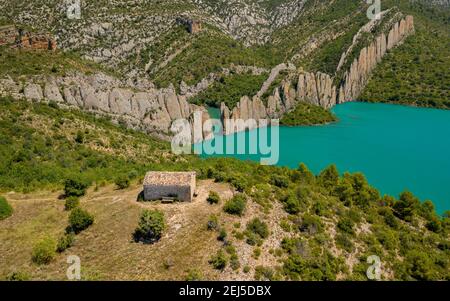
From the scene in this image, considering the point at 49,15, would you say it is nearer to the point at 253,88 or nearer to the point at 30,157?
the point at 253,88

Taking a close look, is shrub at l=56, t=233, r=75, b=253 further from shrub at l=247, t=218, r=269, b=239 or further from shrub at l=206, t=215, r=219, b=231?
shrub at l=247, t=218, r=269, b=239

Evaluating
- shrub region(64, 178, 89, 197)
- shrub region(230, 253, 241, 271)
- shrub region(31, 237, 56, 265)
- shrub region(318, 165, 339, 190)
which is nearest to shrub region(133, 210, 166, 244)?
shrub region(230, 253, 241, 271)

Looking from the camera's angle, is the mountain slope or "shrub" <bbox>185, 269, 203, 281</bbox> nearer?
"shrub" <bbox>185, 269, 203, 281</bbox>

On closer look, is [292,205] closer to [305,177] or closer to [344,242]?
[344,242]

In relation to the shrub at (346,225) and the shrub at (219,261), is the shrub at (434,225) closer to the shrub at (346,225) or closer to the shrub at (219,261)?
the shrub at (346,225)

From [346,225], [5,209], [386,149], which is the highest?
[5,209]

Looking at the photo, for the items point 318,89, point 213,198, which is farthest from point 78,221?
point 318,89

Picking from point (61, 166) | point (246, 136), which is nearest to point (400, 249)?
point (61, 166)
